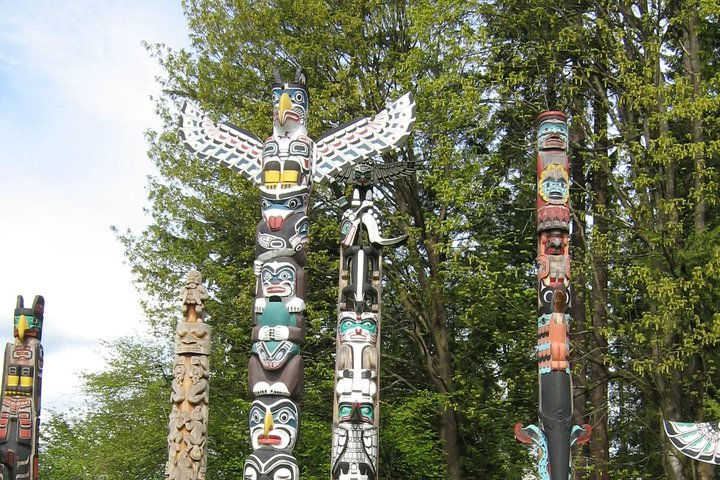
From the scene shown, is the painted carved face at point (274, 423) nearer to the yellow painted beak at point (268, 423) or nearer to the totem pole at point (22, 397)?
the yellow painted beak at point (268, 423)

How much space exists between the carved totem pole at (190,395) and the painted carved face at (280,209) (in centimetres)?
112

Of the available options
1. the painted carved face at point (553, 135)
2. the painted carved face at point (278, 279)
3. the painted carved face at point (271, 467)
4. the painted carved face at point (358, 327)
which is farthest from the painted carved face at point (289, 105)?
the painted carved face at point (271, 467)

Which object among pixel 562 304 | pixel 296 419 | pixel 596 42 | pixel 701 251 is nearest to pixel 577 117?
pixel 596 42

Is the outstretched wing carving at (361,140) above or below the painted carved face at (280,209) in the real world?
above

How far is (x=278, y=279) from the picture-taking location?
33.4 feet

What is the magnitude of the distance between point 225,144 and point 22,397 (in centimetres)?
449

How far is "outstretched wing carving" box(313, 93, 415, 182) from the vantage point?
1140cm

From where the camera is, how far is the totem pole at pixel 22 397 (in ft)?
40.1

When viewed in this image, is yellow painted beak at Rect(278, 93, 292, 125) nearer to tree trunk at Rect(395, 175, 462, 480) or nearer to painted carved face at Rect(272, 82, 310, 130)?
painted carved face at Rect(272, 82, 310, 130)

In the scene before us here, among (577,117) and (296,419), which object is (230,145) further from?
(577,117)

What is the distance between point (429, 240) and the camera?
15750 millimetres

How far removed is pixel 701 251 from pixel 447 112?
490cm

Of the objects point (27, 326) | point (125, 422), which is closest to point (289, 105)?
point (27, 326)

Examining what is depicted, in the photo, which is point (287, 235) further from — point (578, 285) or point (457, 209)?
point (457, 209)
